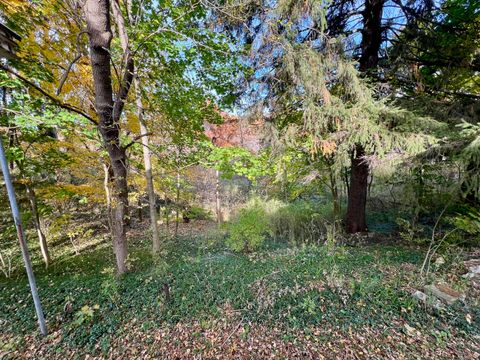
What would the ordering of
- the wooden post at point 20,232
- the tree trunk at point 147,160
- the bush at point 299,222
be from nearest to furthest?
the wooden post at point 20,232 → the tree trunk at point 147,160 → the bush at point 299,222

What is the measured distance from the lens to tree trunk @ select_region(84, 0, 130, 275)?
2518 millimetres

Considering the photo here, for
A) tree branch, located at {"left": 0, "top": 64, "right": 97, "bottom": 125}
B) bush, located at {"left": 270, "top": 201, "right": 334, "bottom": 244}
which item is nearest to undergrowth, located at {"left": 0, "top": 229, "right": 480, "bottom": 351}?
bush, located at {"left": 270, "top": 201, "right": 334, "bottom": 244}

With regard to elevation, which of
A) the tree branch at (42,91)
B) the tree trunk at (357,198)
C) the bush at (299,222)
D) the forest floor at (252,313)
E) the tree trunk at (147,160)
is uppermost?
the tree branch at (42,91)

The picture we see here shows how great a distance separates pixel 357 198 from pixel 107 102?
5.49 meters

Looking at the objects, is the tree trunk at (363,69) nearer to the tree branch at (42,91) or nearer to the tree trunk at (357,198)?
the tree trunk at (357,198)

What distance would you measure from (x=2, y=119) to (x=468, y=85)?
1044 cm

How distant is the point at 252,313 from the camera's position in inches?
95.3

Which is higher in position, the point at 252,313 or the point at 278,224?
the point at 252,313

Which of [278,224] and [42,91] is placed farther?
[278,224]

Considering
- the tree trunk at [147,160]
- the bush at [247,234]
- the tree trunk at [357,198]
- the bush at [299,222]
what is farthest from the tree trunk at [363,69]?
the tree trunk at [147,160]

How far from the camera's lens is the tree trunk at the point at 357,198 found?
4.73 m

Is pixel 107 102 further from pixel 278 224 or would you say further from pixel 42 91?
pixel 278 224

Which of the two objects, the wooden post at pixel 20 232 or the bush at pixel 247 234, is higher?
the wooden post at pixel 20 232

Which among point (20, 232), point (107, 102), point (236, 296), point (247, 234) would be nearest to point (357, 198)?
point (247, 234)
